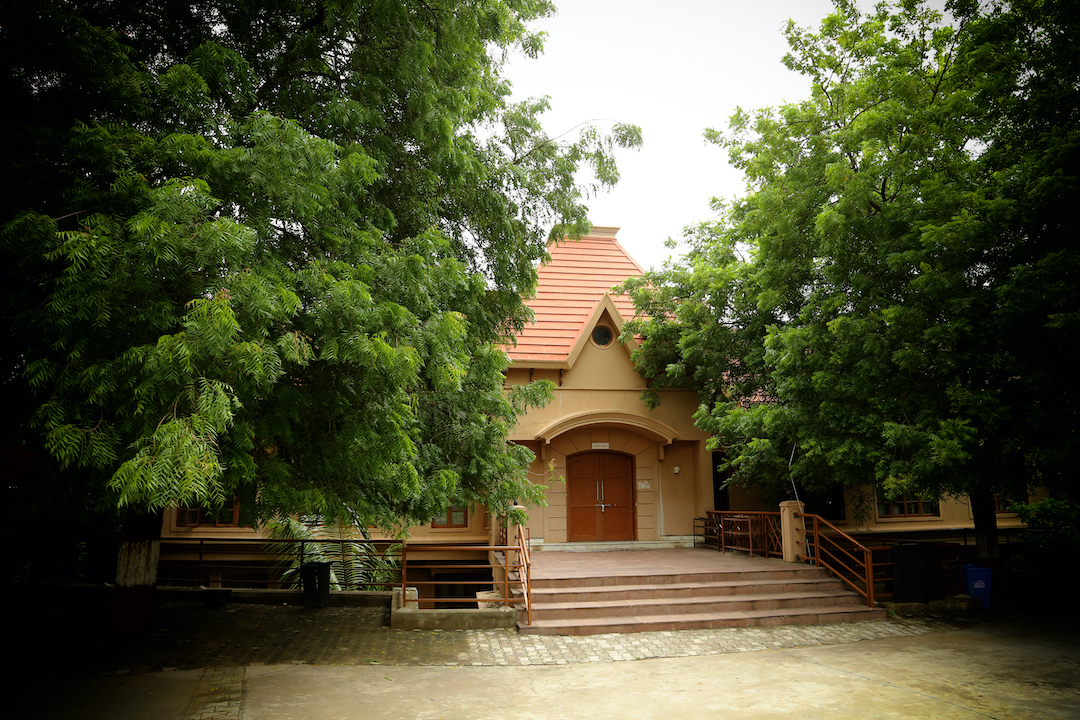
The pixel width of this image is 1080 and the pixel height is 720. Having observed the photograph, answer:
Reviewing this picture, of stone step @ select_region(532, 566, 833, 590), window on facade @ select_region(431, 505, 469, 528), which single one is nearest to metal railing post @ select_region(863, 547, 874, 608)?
stone step @ select_region(532, 566, 833, 590)

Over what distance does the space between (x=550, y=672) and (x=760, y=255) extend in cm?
851

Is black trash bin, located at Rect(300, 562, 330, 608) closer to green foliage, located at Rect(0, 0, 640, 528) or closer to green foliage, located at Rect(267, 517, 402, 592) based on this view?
green foliage, located at Rect(267, 517, 402, 592)

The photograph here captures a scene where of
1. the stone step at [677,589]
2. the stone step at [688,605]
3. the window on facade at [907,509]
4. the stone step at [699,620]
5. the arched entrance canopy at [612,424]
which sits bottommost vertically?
the stone step at [699,620]

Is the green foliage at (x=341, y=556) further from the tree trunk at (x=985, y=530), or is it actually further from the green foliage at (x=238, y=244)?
the tree trunk at (x=985, y=530)

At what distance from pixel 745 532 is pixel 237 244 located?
12.7m

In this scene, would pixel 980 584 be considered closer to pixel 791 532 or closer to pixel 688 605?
pixel 791 532

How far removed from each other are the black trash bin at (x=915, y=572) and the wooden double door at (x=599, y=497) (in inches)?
261

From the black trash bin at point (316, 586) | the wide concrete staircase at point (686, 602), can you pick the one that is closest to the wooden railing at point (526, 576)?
the wide concrete staircase at point (686, 602)

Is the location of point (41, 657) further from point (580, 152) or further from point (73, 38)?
point (580, 152)

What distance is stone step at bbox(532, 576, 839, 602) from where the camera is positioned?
34.9ft

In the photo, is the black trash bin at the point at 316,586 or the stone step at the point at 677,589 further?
the black trash bin at the point at 316,586

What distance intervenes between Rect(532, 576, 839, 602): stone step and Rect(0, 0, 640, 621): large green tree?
2906 millimetres

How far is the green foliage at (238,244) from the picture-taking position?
4.75 meters

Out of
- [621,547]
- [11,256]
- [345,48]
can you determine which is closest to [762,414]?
[621,547]
